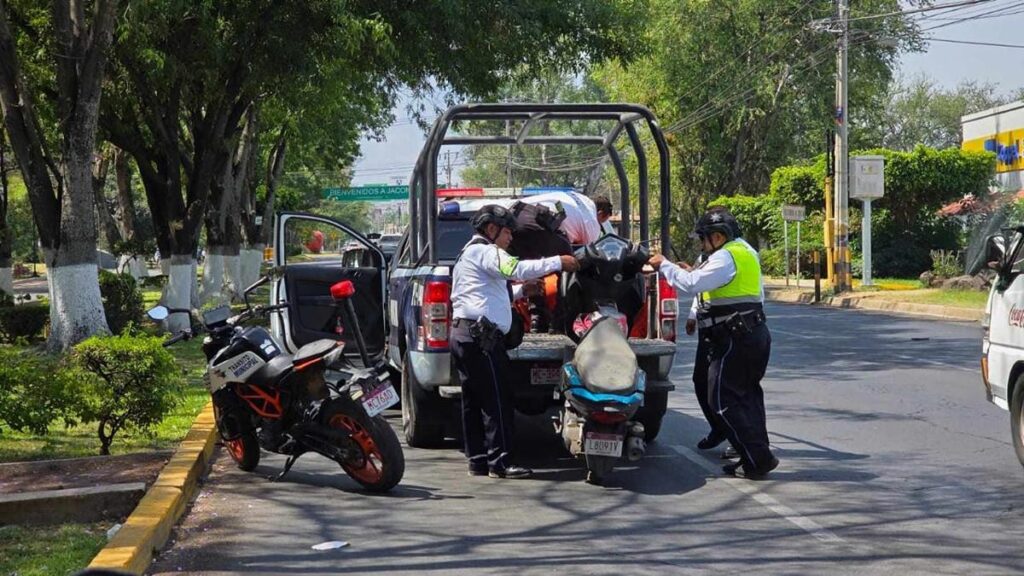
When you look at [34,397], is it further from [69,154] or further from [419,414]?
[69,154]

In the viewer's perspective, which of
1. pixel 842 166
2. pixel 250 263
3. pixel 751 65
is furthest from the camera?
pixel 751 65

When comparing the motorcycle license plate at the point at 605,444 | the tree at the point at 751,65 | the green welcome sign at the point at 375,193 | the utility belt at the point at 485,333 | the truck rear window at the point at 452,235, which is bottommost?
the motorcycle license plate at the point at 605,444

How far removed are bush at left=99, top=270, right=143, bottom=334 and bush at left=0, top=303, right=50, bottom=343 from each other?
1.02 meters

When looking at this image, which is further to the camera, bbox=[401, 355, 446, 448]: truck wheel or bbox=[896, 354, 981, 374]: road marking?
bbox=[896, 354, 981, 374]: road marking

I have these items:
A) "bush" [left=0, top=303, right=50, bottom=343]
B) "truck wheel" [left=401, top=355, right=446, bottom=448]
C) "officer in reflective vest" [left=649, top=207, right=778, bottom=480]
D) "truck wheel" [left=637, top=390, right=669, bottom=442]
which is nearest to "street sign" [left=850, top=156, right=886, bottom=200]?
"bush" [left=0, top=303, right=50, bottom=343]

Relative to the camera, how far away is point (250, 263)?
1448 inches

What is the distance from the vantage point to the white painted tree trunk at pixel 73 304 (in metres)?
16.5

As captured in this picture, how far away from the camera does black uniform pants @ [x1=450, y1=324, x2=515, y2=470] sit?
8.49 m

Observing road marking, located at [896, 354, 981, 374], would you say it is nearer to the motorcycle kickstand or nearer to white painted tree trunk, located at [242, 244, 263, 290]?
the motorcycle kickstand

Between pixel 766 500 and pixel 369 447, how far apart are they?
248 cm

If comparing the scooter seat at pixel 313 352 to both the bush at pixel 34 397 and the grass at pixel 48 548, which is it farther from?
the bush at pixel 34 397

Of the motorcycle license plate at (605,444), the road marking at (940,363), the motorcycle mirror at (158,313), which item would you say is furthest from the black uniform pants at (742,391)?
the road marking at (940,363)

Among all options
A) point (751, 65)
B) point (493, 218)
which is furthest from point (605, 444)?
point (751, 65)

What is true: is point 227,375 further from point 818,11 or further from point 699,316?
point 818,11
